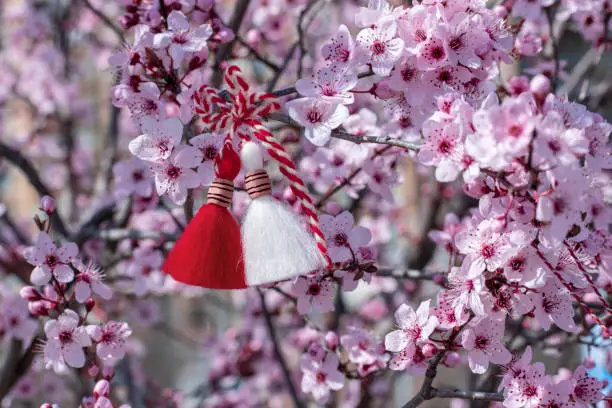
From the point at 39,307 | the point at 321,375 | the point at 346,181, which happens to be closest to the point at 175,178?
the point at 39,307

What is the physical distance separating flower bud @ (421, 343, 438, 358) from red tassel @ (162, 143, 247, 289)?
47 centimetres

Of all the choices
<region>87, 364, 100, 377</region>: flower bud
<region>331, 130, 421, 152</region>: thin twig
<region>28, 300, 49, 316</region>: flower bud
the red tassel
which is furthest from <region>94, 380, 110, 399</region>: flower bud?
<region>331, 130, 421, 152</region>: thin twig

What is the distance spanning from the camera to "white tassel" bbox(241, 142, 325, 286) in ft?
4.24

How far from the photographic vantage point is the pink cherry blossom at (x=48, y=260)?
1.64 meters

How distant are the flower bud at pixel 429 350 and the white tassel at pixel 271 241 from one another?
14.5 inches

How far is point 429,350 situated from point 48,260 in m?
1.02

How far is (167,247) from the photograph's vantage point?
2.43 m

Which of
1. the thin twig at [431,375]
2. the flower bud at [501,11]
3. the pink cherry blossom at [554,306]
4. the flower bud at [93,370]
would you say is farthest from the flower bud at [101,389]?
the flower bud at [501,11]

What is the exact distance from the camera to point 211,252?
1388 mm

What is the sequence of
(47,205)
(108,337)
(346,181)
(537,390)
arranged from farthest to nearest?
(346,181)
(47,205)
(108,337)
(537,390)

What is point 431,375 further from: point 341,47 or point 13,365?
point 13,365

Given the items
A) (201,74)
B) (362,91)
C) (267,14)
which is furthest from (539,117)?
(267,14)

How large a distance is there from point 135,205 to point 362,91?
1164mm

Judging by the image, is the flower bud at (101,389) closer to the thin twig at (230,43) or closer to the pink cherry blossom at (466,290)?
the pink cherry blossom at (466,290)
